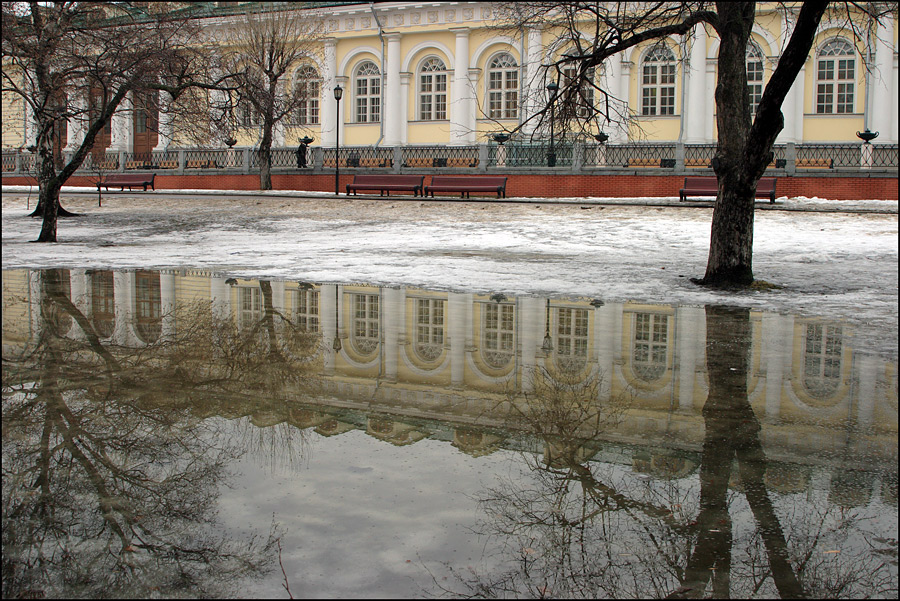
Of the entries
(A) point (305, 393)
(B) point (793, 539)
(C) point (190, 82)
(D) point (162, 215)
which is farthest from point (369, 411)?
(D) point (162, 215)

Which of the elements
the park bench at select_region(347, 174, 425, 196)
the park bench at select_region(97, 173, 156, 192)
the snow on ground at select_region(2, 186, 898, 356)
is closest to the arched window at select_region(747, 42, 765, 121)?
the snow on ground at select_region(2, 186, 898, 356)

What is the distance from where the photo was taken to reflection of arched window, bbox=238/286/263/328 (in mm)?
8914

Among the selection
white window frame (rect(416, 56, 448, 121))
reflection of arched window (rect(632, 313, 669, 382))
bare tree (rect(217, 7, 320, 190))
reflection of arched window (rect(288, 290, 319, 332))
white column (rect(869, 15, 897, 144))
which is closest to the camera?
reflection of arched window (rect(632, 313, 669, 382))

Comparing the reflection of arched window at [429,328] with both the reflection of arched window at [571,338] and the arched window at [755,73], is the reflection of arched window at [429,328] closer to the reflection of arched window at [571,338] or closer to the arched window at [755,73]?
the reflection of arched window at [571,338]

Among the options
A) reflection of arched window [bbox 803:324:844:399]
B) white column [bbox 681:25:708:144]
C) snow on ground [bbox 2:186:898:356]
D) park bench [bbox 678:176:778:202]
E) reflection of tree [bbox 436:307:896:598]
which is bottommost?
reflection of tree [bbox 436:307:896:598]

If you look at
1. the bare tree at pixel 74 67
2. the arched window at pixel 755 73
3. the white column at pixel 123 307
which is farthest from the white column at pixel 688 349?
the arched window at pixel 755 73

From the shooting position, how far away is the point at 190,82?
20062 millimetres

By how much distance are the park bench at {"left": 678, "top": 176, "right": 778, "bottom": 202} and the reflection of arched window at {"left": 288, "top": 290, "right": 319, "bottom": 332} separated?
17.5 m

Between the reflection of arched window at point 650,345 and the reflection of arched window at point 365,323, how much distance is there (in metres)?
2.28

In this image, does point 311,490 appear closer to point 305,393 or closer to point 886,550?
point 305,393

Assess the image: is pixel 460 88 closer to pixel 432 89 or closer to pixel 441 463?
pixel 432 89

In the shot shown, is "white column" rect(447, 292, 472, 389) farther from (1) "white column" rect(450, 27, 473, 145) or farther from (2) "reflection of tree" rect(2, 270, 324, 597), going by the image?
(1) "white column" rect(450, 27, 473, 145)

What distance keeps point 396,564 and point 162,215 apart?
997 inches

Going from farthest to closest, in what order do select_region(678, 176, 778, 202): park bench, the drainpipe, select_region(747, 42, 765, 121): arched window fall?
1. the drainpipe
2. select_region(747, 42, 765, 121): arched window
3. select_region(678, 176, 778, 202): park bench
